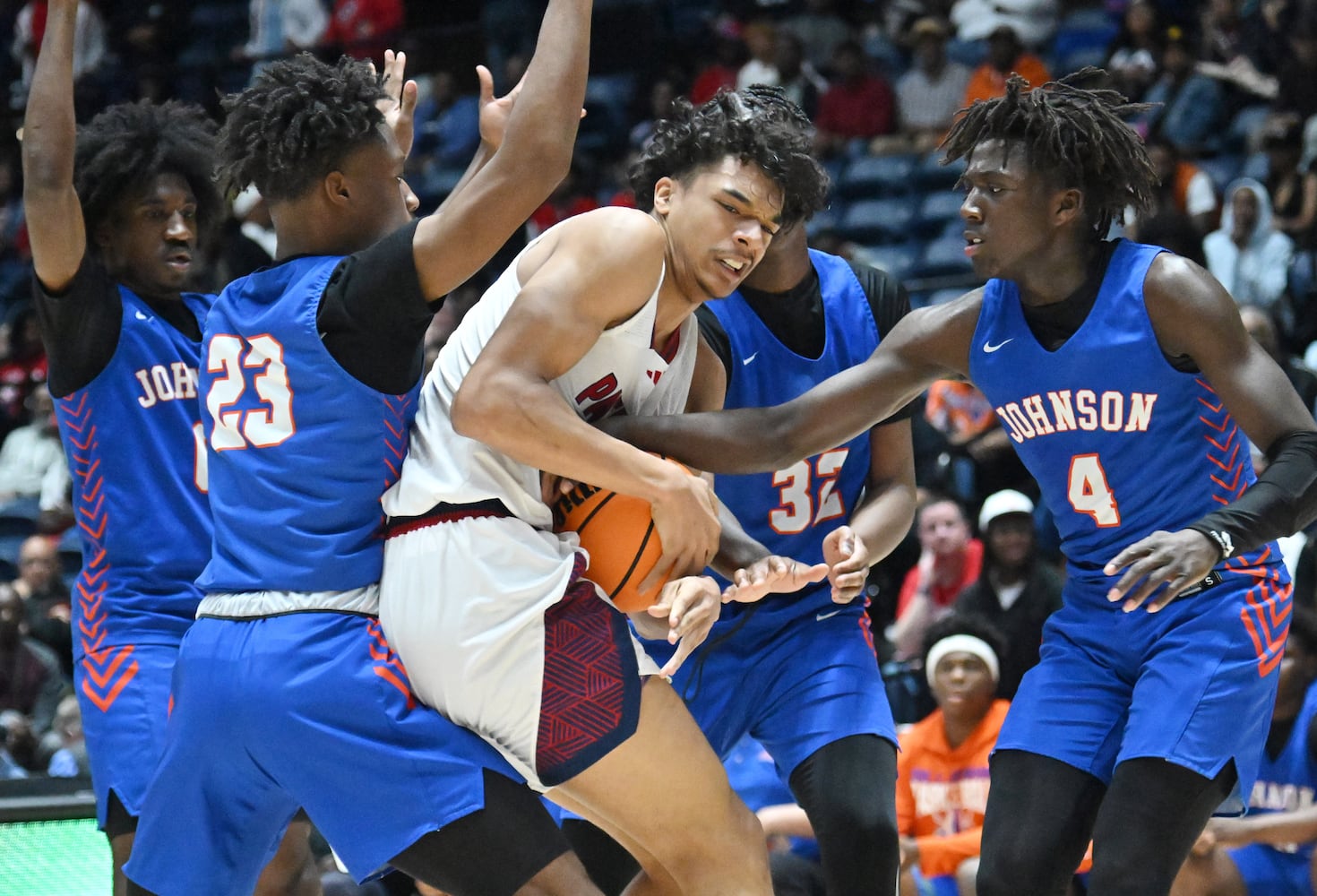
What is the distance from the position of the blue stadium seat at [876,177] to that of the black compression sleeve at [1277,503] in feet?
26.6

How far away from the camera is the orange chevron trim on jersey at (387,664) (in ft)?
10.1

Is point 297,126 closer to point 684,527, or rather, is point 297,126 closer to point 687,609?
point 684,527

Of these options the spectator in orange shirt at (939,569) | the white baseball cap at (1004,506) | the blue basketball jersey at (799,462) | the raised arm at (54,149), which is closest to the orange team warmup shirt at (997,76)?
the spectator in orange shirt at (939,569)

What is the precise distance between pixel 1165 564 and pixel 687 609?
3.19ft

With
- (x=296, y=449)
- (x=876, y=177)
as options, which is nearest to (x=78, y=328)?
(x=296, y=449)

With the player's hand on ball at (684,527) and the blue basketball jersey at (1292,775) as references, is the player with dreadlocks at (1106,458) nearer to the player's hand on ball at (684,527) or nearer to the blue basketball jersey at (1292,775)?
the player's hand on ball at (684,527)

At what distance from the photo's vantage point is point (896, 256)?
11039 millimetres

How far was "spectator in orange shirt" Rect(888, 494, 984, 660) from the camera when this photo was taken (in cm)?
760

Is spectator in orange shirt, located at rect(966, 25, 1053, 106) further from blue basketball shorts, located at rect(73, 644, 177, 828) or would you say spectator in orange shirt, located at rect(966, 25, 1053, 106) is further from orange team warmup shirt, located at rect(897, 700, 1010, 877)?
blue basketball shorts, located at rect(73, 644, 177, 828)

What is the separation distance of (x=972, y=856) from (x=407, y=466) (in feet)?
10.8

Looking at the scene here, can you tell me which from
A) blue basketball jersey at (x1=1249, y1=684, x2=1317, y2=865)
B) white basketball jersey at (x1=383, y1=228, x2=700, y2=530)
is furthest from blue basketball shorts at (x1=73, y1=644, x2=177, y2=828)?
blue basketball jersey at (x1=1249, y1=684, x2=1317, y2=865)

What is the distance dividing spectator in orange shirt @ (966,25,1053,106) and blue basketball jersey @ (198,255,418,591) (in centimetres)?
865

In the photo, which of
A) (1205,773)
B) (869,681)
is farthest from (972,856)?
(1205,773)

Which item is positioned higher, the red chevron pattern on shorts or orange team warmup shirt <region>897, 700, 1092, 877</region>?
the red chevron pattern on shorts
